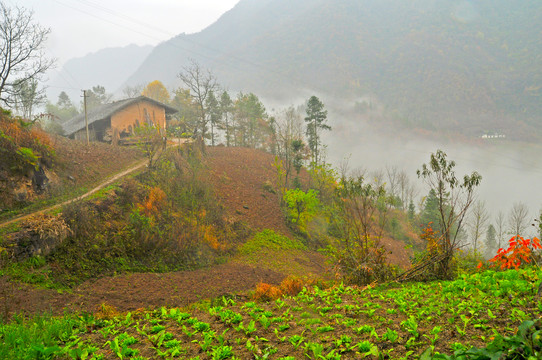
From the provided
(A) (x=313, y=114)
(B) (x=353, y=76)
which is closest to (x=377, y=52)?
(B) (x=353, y=76)

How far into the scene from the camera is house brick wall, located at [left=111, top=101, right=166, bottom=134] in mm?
33188

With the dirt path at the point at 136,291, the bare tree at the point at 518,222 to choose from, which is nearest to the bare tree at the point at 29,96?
the dirt path at the point at 136,291

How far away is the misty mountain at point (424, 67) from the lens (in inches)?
5032

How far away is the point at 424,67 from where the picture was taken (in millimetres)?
151750

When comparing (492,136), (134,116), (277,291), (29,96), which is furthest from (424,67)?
(277,291)

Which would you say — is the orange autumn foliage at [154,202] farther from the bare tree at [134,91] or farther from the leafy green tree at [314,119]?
the bare tree at [134,91]

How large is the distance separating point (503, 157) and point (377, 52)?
90113 millimetres

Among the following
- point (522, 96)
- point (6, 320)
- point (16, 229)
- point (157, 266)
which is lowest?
point (157, 266)

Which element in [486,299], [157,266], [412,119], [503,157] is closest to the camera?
[486,299]

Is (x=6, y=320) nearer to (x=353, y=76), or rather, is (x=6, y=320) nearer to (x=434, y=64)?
(x=353, y=76)

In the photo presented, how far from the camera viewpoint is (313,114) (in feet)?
132

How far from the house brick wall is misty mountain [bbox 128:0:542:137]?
4028 inches

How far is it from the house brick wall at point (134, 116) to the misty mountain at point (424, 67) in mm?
102303

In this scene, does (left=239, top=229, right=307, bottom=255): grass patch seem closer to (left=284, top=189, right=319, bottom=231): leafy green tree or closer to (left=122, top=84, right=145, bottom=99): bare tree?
(left=284, top=189, right=319, bottom=231): leafy green tree
